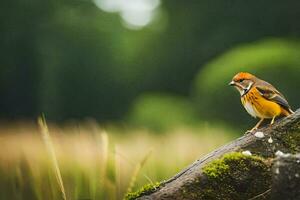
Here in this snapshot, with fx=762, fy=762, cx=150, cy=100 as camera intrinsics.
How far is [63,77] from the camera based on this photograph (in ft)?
84.1

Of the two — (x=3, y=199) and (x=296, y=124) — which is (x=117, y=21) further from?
(x=296, y=124)

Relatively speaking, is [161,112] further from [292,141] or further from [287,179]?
[287,179]

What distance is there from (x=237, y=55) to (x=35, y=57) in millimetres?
7934

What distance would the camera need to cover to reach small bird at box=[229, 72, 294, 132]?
4.00 meters

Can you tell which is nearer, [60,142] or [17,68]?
[60,142]

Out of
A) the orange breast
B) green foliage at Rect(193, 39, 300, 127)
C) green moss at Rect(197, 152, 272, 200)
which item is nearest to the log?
green moss at Rect(197, 152, 272, 200)

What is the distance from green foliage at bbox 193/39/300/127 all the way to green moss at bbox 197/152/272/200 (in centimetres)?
1418

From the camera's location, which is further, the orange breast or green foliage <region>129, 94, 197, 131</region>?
green foliage <region>129, 94, 197, 131</region>

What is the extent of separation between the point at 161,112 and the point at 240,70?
13.1 feet

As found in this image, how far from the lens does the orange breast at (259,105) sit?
157 inches

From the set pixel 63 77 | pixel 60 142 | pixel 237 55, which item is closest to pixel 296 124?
pixel 60 142

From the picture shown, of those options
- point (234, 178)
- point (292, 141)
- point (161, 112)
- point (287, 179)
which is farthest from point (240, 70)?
point (287, 179)

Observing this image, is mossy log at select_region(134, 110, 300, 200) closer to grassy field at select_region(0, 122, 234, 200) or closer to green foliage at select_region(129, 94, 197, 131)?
grassy field at select_region(0, 122, 234, 200)

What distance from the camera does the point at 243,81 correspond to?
4027mm
